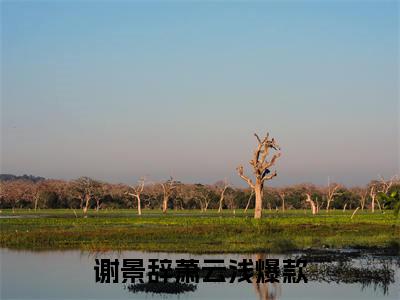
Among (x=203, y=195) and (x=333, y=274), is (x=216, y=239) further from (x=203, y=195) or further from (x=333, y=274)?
(x=203, y=195)

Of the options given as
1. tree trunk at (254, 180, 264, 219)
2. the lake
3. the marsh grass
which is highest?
tree trunk at (254, 180, 264, 219)

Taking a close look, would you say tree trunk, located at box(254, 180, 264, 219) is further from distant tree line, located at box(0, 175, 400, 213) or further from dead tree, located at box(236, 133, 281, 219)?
distant tree line, located at box(0, 175, 400, 213)

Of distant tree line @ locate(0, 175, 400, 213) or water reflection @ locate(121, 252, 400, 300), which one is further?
distant tree line @ locate(0, 175, 400, 213)

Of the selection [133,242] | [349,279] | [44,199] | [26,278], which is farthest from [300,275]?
[44,199]

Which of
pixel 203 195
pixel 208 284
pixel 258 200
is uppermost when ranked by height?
pixel 203 195

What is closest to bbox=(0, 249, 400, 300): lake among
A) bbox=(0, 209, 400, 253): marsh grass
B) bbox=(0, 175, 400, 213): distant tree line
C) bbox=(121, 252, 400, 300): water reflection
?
bbox=(121, 252, 400, 300): water reflection

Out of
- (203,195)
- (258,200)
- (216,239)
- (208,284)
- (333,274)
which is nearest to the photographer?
(208,284)

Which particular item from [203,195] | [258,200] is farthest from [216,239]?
[203,195]

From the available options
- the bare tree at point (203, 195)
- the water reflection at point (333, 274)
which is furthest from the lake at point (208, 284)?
the bare tree at point (203, 195)

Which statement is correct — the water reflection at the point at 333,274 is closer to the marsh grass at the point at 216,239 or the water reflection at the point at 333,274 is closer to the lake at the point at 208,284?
the lake at the point at 208,284

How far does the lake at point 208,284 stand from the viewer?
18.8 meters

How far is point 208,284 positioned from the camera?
20297 mm

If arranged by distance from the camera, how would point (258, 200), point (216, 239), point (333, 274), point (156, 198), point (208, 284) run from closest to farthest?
point (208, 284), point (333, 274), point (216, 239), point (258, 200), point (156, 198)

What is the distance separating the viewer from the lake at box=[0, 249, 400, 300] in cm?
1875
